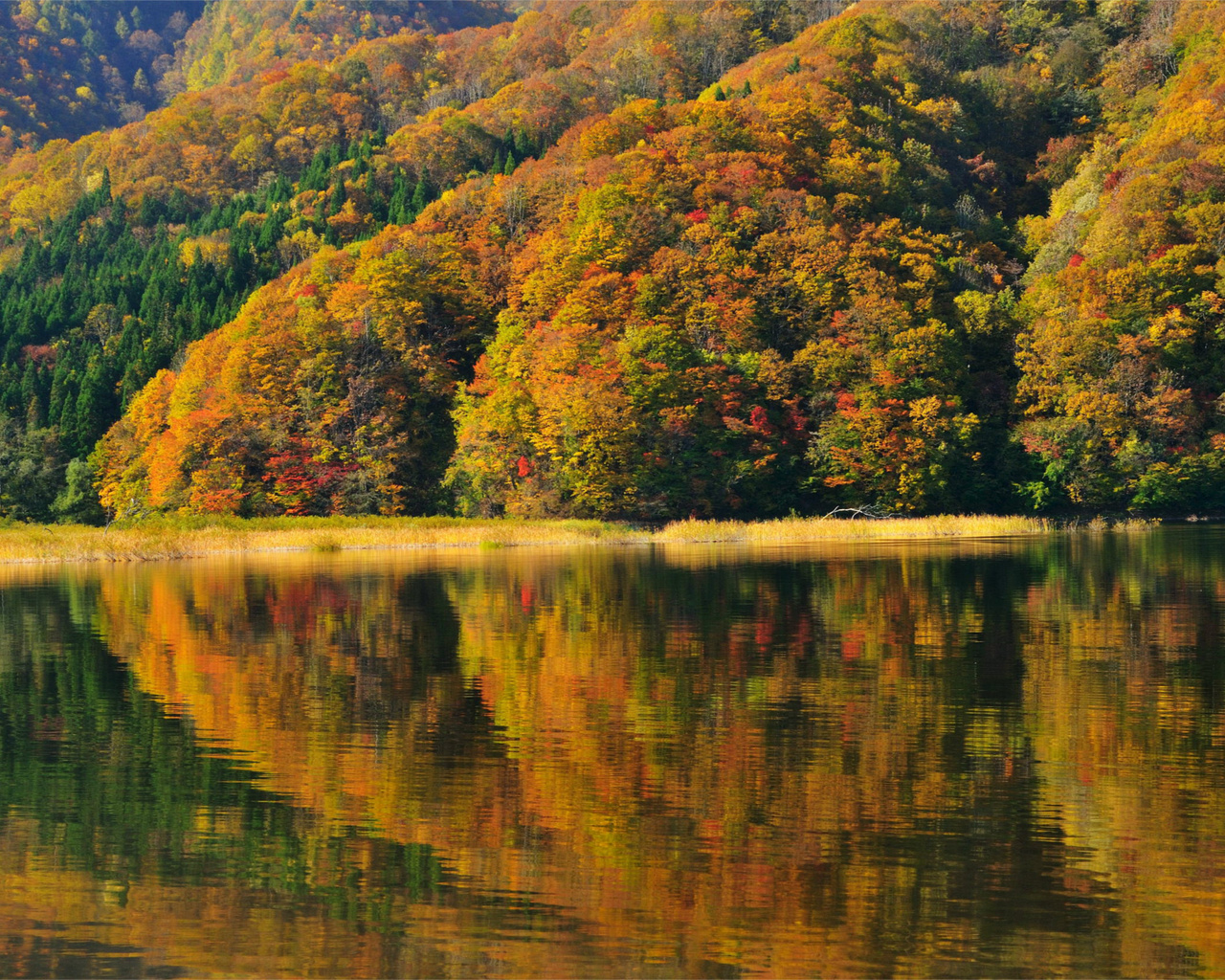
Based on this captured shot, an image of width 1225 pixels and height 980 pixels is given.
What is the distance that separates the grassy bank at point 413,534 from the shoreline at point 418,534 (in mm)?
54

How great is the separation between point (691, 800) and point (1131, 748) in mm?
5999

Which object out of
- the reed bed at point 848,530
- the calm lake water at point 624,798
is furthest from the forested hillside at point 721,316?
the calm lake water at point 624,798

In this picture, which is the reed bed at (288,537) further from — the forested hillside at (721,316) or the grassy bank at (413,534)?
the forested hillside at (721,316)

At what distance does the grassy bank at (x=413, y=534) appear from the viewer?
69.4 m

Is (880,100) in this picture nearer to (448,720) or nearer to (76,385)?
(76,385)

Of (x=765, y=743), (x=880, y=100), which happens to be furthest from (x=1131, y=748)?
(x=880, y=100)

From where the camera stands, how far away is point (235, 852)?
43.3ft

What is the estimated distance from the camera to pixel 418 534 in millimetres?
76562

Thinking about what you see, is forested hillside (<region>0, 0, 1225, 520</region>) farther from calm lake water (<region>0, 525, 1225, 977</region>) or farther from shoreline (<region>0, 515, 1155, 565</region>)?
calm lake water (<region>0, 525, 1225, 977</region>)

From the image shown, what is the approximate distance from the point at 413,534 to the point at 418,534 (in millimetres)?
318

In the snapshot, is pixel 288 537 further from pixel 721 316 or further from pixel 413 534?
pixel 721 316

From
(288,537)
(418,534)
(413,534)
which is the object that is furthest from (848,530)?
(288,537)

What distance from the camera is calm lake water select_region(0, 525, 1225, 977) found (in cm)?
1068

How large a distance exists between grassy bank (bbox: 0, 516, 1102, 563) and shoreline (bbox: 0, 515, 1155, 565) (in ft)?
0.18
